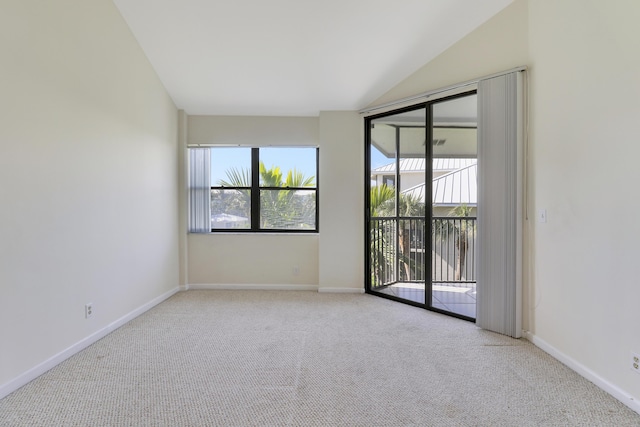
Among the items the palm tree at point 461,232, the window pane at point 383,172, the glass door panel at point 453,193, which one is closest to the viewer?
the glass door panel at point 453,193

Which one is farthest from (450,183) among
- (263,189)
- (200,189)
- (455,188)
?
(200,189)

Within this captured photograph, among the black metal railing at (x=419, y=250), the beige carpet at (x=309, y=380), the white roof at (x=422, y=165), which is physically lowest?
the beige carpet at (x=309, y=380)

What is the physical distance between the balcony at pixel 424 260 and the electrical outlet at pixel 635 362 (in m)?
1.49

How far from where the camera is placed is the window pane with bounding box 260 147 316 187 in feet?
13.9

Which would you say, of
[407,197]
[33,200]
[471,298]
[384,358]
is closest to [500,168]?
[407,197]

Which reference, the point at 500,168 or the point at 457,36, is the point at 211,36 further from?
the point at 500,168

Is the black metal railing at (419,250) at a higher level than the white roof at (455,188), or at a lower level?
lower

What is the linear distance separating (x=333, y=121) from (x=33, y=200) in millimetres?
3085

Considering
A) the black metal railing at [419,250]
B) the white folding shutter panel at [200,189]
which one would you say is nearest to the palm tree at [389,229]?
the black metal railing at [419,250]

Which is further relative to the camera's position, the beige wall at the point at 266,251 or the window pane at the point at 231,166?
the window pane at the point at 231,166

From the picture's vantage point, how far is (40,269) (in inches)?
82.0

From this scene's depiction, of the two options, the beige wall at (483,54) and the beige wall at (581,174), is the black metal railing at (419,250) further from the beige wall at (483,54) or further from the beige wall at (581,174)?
the beige wall at (483,54)

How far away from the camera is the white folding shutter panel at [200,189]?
13.5 ft

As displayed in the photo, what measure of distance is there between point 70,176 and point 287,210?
2.46 metres
